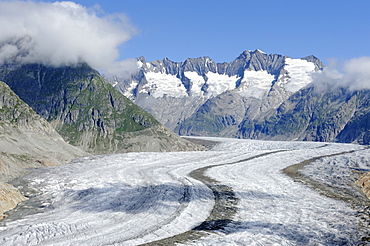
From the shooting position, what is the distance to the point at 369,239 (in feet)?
67.6

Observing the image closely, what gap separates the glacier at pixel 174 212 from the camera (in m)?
21.5

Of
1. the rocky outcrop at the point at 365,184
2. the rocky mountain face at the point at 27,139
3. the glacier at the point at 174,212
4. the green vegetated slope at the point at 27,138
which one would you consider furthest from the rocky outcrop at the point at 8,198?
the green vegetated slope at the point at 27,138

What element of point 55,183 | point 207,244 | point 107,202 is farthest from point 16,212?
point 207,244

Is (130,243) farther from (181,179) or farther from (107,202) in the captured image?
(181,179)

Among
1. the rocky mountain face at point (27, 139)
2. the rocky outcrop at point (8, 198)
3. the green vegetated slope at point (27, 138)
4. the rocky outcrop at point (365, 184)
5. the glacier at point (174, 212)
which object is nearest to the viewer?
the glacier at point (174, 212)

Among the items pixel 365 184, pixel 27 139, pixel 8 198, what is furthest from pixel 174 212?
pixel 27 139

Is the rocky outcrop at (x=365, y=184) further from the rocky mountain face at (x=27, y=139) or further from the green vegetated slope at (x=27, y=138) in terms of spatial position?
the green vegetated slope at (x=27, y=138)

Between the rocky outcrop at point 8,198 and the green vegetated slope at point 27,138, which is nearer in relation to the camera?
the rocky outcrop at point 8,198

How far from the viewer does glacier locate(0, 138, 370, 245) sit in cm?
2147

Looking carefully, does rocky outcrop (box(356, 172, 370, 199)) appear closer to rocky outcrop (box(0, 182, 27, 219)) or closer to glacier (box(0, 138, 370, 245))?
glacier (box(0, 138, 370, 245))

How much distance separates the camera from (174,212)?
2770 centimetres

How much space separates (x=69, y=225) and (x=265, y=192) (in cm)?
2020

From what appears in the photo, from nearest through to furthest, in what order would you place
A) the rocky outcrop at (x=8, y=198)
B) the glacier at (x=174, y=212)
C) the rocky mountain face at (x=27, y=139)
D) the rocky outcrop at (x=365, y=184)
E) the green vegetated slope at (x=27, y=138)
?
the glacier at (x=174, y=212), the rocky outcrop at (x=8, y=198), the rocky outcrop at (x=365, y=184), the rocky mountain face at (x=27, y=139), the green vegetated slope at (x=27, y=138)

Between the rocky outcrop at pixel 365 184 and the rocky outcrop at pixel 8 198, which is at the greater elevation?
the rocky outcrop at pixel 365 184
